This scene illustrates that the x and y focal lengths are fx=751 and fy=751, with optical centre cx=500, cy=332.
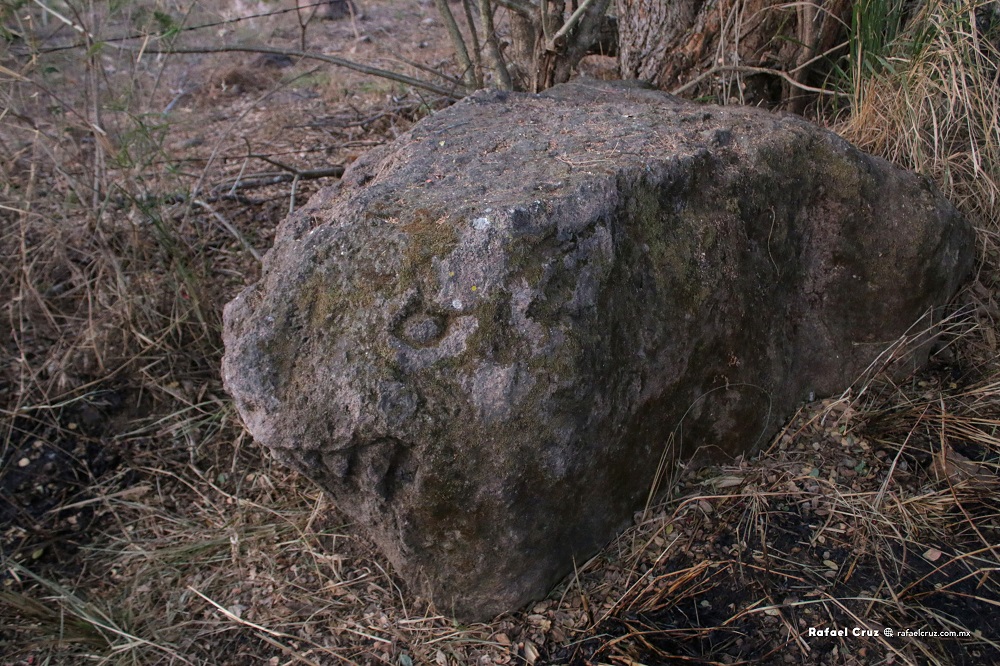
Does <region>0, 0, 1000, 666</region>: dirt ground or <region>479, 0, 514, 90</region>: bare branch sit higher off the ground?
<region>479, 0, 514, 90</region>: bare branch

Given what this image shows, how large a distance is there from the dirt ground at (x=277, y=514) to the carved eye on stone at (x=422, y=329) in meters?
0.68

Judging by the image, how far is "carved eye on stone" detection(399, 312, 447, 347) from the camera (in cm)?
150

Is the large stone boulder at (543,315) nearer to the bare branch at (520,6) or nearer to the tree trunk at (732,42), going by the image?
the tree trunk at (732,42)

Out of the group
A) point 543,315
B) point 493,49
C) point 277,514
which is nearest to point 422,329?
point 543,315

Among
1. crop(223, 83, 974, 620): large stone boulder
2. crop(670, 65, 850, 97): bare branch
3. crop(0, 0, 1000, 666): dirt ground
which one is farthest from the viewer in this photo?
crop(670, 65, 850, 97): bare branch

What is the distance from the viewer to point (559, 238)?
61.9 inches

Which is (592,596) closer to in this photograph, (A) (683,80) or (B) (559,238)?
(B) (559,238)

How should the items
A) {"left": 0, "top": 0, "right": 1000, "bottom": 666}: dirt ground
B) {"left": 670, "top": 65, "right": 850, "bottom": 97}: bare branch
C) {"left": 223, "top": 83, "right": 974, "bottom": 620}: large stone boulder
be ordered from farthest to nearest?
{"left": 670, "top": 65, "right": 850, "bottom": 97}: bare branch
{"left": 0, "top": 0, "right": 1000, "bottom": 666}: dirt ground
{"left": 223, "top": 83, "right": 974, "bottom": 620}: large stone boulder

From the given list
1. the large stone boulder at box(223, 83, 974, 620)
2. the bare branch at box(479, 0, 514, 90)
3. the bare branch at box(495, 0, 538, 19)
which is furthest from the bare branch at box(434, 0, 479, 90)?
the large stone boulder at box(223, 83, 974, 620)

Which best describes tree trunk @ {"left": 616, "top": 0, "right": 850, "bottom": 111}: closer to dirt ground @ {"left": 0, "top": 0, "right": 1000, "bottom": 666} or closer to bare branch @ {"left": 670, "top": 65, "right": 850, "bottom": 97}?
bare branch @ {"left": 670, "top": 65, "right": 850, "bottom": 97}

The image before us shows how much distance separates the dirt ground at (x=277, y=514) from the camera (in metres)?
1.64

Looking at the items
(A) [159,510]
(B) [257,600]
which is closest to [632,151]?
(B) [257,600]

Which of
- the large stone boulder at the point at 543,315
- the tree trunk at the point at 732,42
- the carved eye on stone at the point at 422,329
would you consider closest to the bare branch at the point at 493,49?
the tree trunk at the point at 732,42

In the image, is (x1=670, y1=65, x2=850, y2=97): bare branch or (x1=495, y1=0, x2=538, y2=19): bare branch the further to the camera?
(x1=495, y1=0, x2=538, y2=19): bare branch
